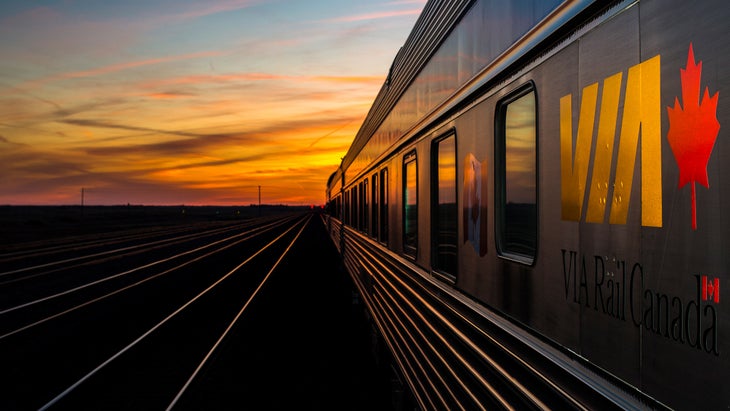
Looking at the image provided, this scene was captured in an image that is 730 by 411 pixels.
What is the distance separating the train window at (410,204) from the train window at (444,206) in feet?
1.97

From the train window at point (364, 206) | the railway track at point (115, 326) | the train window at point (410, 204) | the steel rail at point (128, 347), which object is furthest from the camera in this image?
the train window at point (364, 206)

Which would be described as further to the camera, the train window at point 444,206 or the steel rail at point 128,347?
the steel rail at point 128,347

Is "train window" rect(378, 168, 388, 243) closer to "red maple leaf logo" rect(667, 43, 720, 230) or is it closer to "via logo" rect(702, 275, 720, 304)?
"red maple leaf logo" rect(667, 43, 720, 230)

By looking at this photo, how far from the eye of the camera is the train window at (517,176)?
270cm

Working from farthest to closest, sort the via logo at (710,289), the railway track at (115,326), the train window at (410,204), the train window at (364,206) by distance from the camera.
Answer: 1. the train window at (364,206)
2. the railway track at (115,326)
3. the train window at (410,204)
4. the via logo at (710,289)

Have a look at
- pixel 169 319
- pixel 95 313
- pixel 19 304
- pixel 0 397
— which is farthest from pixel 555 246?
pixel 19 304

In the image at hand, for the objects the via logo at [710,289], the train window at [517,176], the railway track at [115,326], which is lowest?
the railway track at [115,326]

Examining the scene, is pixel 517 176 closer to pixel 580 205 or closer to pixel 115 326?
pixel 580 205

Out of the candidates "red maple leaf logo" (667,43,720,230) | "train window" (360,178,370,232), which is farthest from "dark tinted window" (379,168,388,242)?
"red maple leaf logo" (667,43,720,230)

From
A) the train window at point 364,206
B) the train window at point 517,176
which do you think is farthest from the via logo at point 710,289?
the train window at point 364,206

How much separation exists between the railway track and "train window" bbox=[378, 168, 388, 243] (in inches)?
113

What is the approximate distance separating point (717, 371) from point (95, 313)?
13008 millimetres

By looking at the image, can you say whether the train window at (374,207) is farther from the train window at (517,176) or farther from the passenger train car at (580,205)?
the train window at (517,176)

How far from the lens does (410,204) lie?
580 cm
